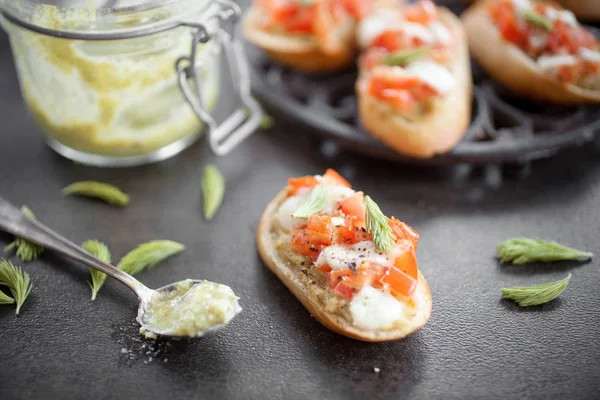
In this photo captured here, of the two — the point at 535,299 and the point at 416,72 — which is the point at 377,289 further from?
the point at 416,72

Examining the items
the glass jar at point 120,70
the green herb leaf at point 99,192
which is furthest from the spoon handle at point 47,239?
the glass jar at point 120,70

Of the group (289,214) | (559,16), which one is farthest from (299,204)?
(559,16)

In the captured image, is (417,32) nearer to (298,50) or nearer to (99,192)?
(298,50)

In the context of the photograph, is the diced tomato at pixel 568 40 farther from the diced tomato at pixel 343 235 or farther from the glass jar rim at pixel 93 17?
the glass jar rim at pixel 93 17

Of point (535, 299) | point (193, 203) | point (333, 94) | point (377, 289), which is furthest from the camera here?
point (333, 94)

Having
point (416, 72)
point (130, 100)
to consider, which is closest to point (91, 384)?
point (130, 100)

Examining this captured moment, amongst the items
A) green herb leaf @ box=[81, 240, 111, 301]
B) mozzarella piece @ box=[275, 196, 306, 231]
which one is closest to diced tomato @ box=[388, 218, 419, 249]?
mozzarella piece @ box=[275, 196, 306, 231]
